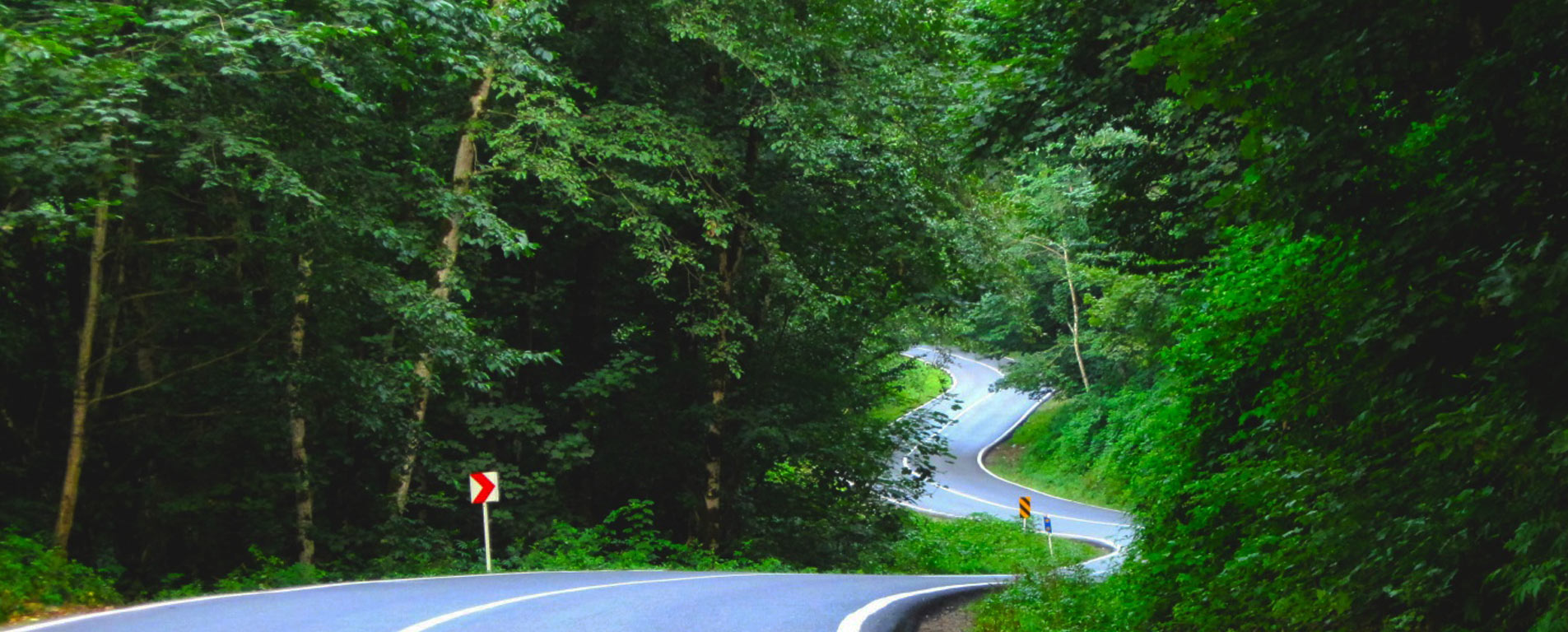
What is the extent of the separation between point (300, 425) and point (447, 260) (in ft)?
9.91

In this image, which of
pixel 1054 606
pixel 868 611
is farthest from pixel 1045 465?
pixel 868 611

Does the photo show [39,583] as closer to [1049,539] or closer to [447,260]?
[447,260]

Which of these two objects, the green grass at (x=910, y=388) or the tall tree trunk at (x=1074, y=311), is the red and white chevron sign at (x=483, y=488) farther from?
the tall tree trunk at (x=1074, y=311)

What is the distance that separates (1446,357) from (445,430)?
16.6m

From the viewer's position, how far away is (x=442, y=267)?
1513cm

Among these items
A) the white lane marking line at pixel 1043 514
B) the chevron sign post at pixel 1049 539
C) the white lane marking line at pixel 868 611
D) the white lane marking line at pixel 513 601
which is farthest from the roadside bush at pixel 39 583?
the white lane marking line at pixel 1043 514

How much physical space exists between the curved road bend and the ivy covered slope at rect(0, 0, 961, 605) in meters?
4.77

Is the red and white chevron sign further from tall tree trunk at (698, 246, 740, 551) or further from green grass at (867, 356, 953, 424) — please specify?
green grass at (867, 356, 953, 424)

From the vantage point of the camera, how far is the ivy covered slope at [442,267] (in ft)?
38.5

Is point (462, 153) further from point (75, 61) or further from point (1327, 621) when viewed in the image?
point (1327, 621)

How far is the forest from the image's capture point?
4.72 metres

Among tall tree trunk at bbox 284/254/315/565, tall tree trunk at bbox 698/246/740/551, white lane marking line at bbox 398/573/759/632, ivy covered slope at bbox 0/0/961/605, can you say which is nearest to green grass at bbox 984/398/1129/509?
ivy covered slope at bbox 0/0/961/605

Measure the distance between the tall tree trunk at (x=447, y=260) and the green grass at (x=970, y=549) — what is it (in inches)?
402

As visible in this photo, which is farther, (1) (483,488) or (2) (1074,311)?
(2) (1074,311)
